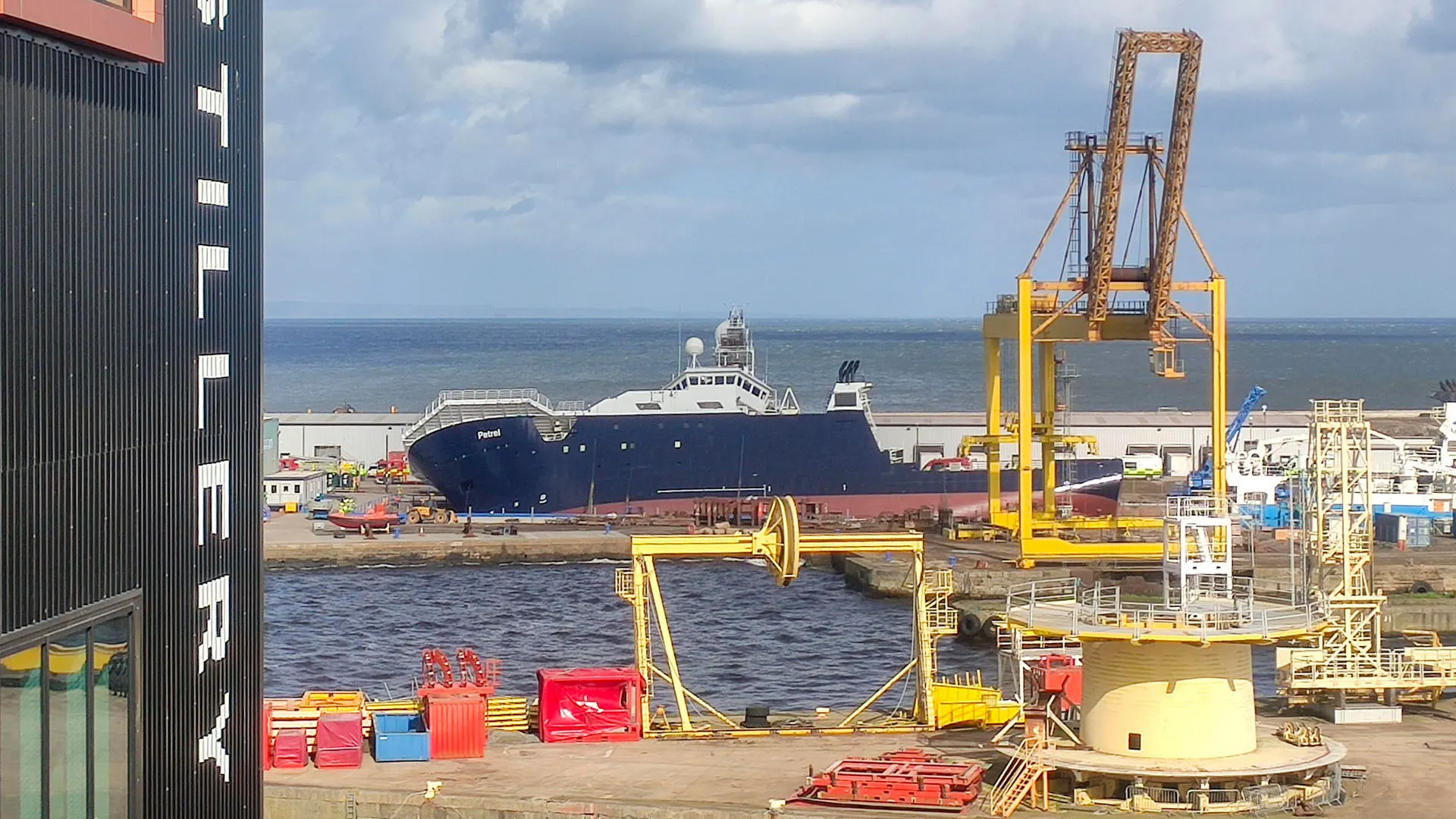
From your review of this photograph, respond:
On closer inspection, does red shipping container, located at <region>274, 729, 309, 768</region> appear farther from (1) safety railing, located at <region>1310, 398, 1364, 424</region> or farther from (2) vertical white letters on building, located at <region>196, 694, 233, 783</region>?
(1) safety railing, located at <region>1310, 398, 1364, 424</region>

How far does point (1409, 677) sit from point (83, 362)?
20.6m

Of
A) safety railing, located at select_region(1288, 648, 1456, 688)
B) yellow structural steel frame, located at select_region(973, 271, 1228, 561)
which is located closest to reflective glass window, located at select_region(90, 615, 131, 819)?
safety railing, located at select_region(1288, 648, 1456, 688)

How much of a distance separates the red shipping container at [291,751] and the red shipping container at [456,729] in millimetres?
1540

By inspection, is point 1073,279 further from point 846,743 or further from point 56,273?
point 56,273

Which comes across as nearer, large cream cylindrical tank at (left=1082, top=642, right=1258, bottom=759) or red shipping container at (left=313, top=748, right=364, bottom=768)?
large cream cylindrical tank at (left=1082, top=642, right=1258, bottom=759)

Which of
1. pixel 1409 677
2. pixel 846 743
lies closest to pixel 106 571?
pixel 846 743

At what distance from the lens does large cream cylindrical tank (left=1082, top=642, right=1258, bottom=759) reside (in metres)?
22.0

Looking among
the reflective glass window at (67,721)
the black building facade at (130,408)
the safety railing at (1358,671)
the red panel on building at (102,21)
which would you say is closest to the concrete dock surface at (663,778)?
the safety railing at (1358,671)

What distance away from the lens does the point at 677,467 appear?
66062 millimetres

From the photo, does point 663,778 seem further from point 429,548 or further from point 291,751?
point 429,548

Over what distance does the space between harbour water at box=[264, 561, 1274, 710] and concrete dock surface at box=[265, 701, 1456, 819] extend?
8.84 metres

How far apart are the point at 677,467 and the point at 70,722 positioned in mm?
53289

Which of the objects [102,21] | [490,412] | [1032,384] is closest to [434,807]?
[102,21]

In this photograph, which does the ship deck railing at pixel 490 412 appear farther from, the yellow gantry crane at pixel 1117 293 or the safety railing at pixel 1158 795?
the safety railing at pixel 1158 795
